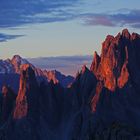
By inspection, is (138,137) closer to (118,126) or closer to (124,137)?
(124,137)

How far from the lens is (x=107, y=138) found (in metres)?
155

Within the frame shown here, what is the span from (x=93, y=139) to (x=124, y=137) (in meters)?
8.42

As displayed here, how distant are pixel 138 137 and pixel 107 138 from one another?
8.54m

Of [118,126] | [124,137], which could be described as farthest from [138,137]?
[118,126]

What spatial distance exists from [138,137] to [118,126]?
13806 mm

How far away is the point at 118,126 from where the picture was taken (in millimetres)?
162625

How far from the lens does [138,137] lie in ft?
490

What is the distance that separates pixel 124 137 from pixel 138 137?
293cm

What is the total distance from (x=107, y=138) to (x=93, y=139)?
3.02 meters

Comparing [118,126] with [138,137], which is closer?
[138,137]

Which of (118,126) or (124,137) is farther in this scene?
(118,126)

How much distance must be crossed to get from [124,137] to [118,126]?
12573mm

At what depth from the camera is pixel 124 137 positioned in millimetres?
150125
